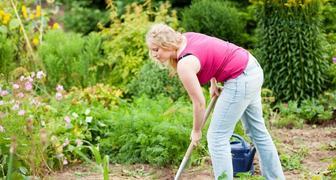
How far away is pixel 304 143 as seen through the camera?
5.61 meters

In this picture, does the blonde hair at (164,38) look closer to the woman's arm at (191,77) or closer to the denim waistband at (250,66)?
the woman's arm at (191,77)

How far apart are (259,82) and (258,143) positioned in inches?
18.4

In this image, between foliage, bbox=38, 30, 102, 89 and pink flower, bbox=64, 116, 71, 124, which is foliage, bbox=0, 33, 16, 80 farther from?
pink flower, bbox=64, 116, 71, 124

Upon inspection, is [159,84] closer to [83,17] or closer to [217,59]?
[217,59]

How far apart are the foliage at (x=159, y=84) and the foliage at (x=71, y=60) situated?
76 cm

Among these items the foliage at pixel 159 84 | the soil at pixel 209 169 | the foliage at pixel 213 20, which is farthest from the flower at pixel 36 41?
the soil at pixel 209 169

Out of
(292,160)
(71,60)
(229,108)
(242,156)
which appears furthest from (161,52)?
(71,60)

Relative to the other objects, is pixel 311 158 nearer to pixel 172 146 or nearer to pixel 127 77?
pixel 172 146

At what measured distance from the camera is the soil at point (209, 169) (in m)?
4.85

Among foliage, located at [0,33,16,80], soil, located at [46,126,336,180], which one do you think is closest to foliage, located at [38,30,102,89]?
foliage, located at [0,33,16,80]

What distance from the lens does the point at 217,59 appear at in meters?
3.86

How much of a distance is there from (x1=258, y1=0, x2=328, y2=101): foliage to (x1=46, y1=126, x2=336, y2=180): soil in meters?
1.10

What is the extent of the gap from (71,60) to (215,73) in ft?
12.0

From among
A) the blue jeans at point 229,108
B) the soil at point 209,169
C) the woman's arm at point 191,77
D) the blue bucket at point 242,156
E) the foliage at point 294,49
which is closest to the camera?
the woman's arm at point 191,77
